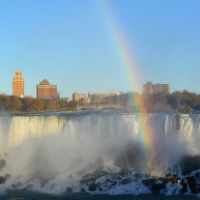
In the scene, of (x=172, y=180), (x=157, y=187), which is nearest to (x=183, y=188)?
(x=172, y=180)

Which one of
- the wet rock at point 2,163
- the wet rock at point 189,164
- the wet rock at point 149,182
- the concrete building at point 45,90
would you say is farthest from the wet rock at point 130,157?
the concrete building at point 45,90

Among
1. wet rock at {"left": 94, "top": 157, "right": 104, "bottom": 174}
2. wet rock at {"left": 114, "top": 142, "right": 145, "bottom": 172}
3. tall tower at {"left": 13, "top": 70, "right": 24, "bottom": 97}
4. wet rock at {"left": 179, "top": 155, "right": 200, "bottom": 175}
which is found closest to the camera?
wet rock at {"left": 179, "top": 155, "right": 200, "bottom": 175}

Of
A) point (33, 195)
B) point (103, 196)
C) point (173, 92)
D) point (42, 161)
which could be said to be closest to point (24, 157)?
point (42, 161)

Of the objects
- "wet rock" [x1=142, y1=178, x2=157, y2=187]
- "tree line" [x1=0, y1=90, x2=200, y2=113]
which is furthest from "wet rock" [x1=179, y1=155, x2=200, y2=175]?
"tree line" [x1=0, y1=90, x2=200, y2=113]

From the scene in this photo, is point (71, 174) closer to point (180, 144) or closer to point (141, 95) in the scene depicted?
point (180, 144)

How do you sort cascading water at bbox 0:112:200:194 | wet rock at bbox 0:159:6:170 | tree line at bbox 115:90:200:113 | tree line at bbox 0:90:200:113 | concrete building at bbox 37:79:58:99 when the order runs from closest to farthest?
cascading water at bbox 0:112:200:194 → wet rock at bbox 0:159:6:170 → tree line at bbox 115:90:200:113 → tree line at bbox 0:90:200:113 → concrete building at bbox 37:79:58:99

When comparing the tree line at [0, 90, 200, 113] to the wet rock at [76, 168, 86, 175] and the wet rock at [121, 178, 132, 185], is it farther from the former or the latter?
the wet rock at [121, 178, 132, 185]

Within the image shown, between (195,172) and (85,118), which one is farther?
(85,118)
